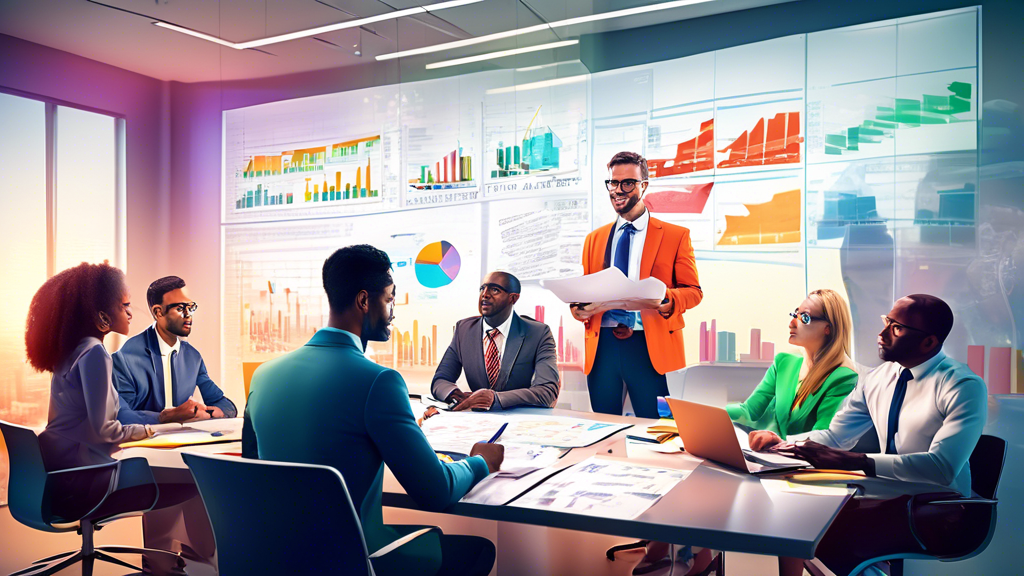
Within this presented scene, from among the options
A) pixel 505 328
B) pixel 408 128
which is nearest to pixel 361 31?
pixel 408 128

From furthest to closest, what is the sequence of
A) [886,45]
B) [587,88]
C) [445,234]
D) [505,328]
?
[445,234] < [587,88] < [886,45] < [505,328]

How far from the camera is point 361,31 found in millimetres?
5051

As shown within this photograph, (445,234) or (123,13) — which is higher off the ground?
(123,13)

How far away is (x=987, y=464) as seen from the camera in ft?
7.04

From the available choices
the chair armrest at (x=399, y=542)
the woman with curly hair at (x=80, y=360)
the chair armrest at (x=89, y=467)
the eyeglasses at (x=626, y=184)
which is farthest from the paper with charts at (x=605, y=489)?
the eyeglasses at (x=626, y=184)

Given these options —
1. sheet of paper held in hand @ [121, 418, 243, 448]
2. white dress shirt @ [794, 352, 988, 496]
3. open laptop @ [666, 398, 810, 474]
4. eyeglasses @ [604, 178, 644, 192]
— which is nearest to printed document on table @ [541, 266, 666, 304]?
eyeglasses @ [604, 178, 644, 192]

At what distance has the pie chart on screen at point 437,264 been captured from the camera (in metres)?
5.07

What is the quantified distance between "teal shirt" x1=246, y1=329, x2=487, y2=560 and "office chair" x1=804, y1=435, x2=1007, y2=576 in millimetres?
1346

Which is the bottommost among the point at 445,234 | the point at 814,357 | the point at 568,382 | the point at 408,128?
the point at 568,382

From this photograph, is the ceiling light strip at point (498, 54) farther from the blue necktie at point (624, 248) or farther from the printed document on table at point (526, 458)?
the printed document on table at point (526, 458)

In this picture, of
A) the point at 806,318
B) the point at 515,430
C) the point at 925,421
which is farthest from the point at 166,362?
the point at 925,421

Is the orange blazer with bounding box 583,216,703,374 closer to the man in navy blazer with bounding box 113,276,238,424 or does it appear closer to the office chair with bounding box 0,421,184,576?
the man in navy blazer with bounding box 113,276,238,424

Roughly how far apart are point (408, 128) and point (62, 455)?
3.38 m

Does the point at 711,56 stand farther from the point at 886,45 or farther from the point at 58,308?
the point at 58,308
